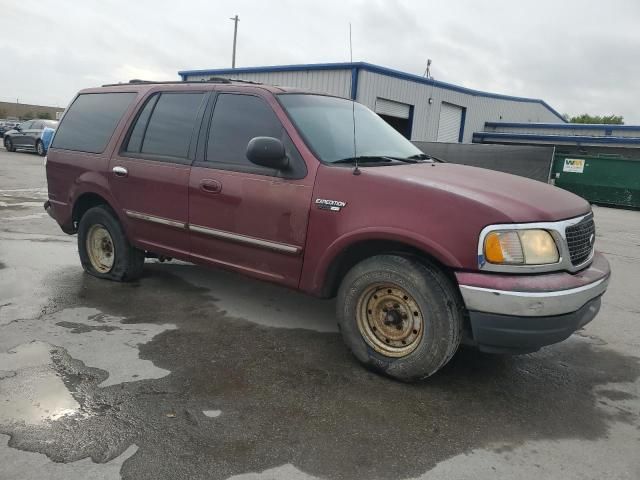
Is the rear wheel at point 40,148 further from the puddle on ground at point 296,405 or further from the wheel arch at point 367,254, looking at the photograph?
the wheel arch at point 367,254

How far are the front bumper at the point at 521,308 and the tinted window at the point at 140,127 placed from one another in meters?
3.20

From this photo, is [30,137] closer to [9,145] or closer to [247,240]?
[9,145]

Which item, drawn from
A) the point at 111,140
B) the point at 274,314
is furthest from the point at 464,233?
the point at 111,140

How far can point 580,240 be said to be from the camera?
3.33 meters

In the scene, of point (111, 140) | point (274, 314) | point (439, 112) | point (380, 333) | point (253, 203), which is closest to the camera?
point (380, 333)

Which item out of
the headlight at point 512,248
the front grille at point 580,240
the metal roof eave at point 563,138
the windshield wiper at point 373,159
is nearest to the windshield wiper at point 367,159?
the windshield wiper at point 373,159

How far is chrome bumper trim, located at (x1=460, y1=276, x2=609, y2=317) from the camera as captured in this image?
2.91 m

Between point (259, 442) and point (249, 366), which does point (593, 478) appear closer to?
point (259, 442)

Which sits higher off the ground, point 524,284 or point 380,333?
point 524,284

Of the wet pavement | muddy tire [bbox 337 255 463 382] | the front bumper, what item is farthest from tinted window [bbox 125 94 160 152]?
the front bumper

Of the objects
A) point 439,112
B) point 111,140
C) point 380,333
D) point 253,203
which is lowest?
point 380,333

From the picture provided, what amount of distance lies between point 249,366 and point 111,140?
2.74m

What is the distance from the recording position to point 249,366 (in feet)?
11.6

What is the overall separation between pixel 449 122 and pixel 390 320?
2335 centimetres
